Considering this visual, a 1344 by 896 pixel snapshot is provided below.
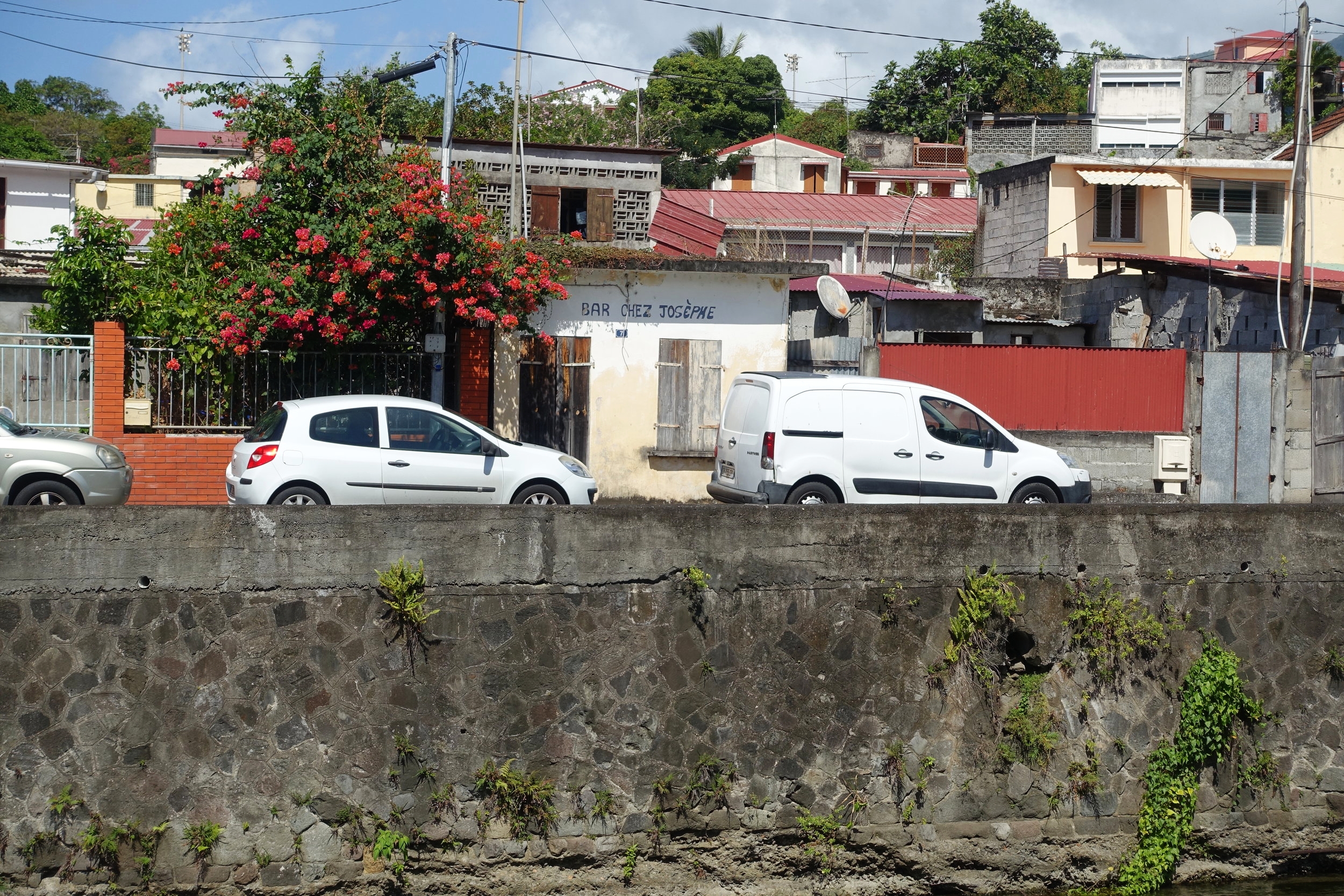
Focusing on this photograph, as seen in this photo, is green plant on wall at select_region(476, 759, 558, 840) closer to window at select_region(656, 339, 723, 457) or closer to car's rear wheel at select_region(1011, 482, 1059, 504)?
car's rear wheel at select_region(1011, 482, 1059, 504)

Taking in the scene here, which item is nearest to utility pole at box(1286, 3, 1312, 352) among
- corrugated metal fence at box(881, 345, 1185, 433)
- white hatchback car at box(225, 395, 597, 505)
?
corrugated metal fence at box(881, 345, 1185, 433)

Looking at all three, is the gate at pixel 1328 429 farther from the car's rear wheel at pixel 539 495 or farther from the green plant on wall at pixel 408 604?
the green plant on wall at pixel 408 604

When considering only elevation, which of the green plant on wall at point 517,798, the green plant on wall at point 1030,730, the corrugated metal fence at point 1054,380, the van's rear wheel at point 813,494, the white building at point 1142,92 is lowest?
the green plant on wall at point 517,798

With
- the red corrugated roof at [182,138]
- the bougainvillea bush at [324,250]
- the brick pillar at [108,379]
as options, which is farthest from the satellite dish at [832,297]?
the red corrugated roof at [182,138]

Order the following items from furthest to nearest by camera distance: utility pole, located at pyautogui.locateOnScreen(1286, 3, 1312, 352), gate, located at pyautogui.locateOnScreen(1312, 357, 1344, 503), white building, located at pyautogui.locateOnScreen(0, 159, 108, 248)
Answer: white building, located at pyautogui.locateOnScreen(0, 159, 108, 248) < utility pole, located at pyautogui.locateOnScreen(1286, 3, 1312, 352) < gate, located at pyautogui.locateOnScreen(1312, 357, 1344, 503)

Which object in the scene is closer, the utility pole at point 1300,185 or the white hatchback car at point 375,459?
the white hatchback car at point 375,459

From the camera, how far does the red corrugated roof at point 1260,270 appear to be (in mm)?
19266

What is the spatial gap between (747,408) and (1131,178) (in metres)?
19.4

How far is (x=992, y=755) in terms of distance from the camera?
798cm

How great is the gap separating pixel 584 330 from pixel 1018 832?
10830mm

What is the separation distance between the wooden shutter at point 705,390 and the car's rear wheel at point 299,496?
22.1 ft

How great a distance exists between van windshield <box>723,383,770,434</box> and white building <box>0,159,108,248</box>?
97.6 feet

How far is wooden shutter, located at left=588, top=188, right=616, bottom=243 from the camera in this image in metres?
20.9

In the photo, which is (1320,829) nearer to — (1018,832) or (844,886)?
(1018,832)
